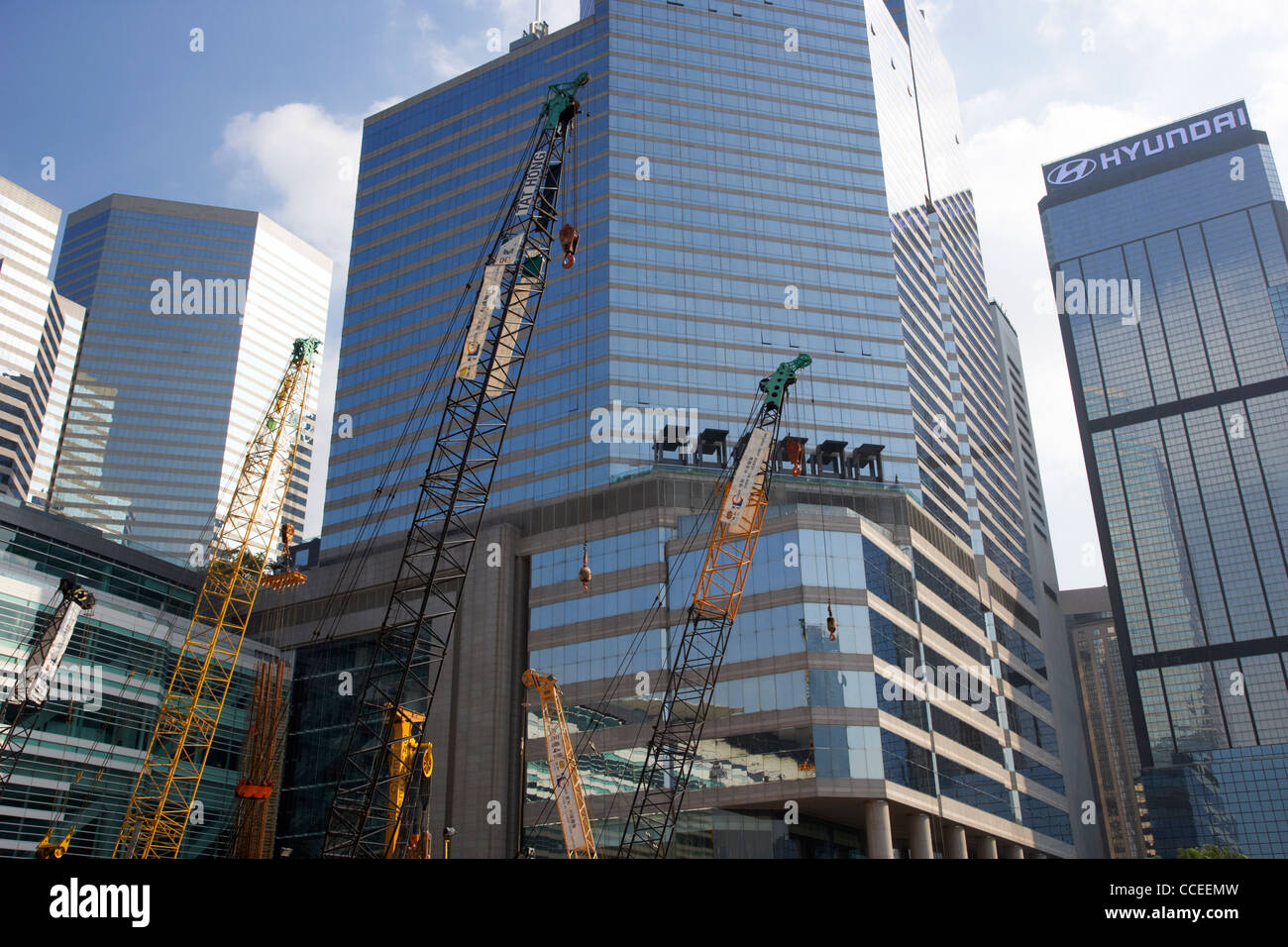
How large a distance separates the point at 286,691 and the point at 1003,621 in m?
82.2

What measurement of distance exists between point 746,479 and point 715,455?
45.5 metres

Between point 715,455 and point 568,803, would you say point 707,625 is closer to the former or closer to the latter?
point 568,803

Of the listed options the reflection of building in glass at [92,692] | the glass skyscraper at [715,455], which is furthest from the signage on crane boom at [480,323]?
the reflection of building in glass at [92,692]

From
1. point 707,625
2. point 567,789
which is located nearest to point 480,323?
point 567,789

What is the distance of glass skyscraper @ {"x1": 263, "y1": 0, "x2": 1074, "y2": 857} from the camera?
7831 centimetres

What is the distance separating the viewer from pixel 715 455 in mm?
112625

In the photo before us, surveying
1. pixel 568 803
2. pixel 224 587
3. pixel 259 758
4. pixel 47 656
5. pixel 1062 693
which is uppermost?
pixel 1062 693

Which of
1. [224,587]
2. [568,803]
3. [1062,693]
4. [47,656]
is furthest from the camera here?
[1062,693]

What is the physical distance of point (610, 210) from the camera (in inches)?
4680

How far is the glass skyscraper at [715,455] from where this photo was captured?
78.3 metres

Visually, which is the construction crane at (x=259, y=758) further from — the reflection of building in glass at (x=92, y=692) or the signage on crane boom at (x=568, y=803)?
the signage on crane boom at (x=568, y=803)

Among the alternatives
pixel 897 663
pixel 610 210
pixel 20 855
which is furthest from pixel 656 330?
pixel 20 855

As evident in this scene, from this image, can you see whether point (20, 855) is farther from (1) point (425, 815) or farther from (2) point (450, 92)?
(2) point (450, 92)

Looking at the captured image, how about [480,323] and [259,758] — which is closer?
[480,323]
